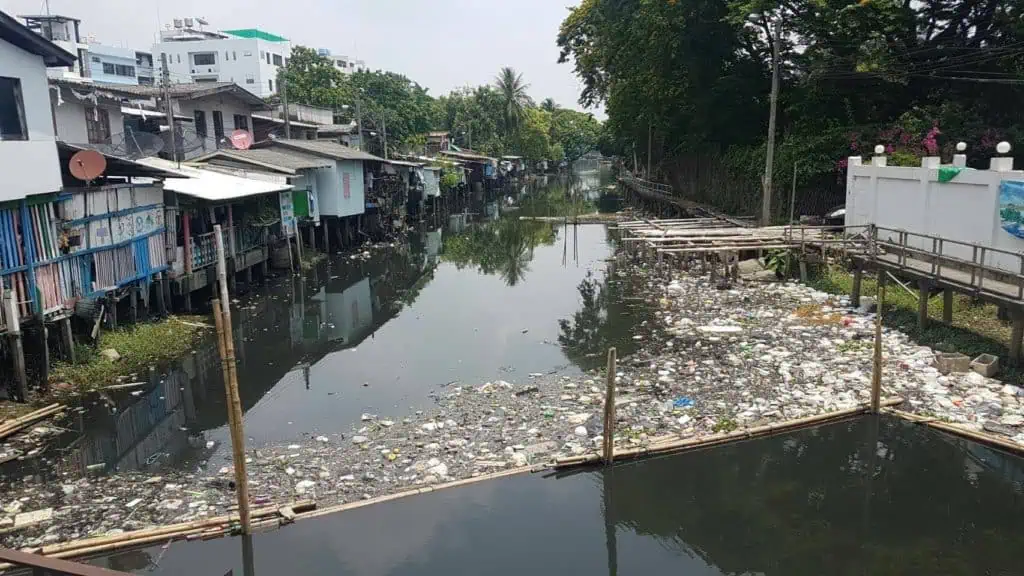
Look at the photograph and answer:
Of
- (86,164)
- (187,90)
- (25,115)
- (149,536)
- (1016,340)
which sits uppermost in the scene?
(187,90)

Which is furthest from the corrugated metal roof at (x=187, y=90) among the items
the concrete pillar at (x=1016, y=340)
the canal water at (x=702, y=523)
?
the concrete pillar at (x=1016, y=340)

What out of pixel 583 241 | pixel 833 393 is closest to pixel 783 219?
pixel 583 241

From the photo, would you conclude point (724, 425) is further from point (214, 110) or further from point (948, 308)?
point (214, 110)

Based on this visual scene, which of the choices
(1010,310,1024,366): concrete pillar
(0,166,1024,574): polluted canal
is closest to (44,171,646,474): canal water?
(0,166,1024,574): polluted canal

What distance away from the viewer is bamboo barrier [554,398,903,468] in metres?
8.64

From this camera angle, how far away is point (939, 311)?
13844 mm

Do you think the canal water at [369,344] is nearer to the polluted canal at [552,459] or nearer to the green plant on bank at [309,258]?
the polluted canal at [552,459]

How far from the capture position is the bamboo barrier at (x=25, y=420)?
9547 millimetres

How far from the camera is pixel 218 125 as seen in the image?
89.9 feet

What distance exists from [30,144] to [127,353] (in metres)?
4.06

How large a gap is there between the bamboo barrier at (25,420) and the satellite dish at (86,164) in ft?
14.9

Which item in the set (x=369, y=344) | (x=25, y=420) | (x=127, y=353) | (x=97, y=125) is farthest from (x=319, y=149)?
(x=25, y=420)

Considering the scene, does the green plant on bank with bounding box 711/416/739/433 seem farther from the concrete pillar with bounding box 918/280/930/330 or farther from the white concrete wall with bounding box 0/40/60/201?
the white concrete wall with bounding box 0/40/60/201

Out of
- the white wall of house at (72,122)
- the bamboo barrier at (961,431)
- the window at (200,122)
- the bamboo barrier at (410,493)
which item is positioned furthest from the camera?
the window at (200,122)
